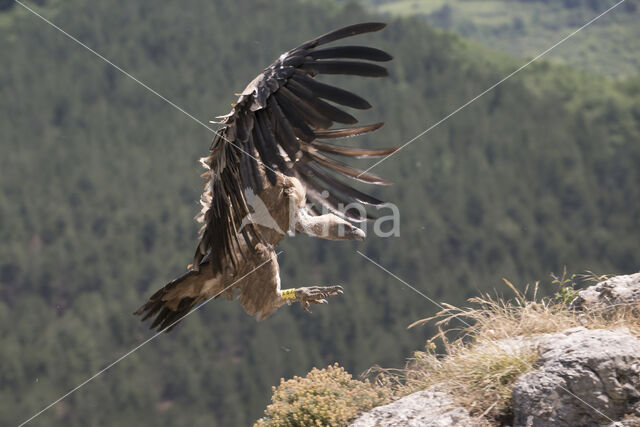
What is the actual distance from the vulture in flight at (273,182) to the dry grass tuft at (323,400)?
49.7 inches

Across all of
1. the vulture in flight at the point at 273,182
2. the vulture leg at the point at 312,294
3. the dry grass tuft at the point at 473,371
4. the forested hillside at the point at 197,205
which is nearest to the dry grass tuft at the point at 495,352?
the dry grass tuft at the point at 473,371

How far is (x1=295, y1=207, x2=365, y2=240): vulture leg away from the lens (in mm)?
4148

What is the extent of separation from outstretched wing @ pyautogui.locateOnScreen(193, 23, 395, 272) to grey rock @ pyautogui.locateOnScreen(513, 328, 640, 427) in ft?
5.22

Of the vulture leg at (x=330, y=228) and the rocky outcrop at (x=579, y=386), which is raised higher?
the vulture leg at (x=330, y=228)

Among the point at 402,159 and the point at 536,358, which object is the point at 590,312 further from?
the point at 402,159

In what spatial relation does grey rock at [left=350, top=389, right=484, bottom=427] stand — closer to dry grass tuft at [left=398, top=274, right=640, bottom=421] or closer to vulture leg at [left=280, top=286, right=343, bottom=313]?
dry grass tuft at [left=398, top=274, right=640, bottom=421]

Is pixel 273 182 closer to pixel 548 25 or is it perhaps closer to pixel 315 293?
pixel 315 293

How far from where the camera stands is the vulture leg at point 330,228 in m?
4.15

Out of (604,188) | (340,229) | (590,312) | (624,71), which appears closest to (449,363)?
(590,312)

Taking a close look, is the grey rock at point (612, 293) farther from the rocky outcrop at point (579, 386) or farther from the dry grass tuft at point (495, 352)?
the rocky outcrop at point (579, 386)

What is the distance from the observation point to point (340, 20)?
87.7 ft

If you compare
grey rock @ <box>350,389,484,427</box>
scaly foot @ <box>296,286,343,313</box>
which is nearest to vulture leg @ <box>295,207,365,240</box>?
scaly foot @ <box>296,286,343,313</box>

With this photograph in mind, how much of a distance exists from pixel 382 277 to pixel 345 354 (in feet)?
10.3

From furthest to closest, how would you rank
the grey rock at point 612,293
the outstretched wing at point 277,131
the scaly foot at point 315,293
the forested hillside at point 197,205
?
the forested hillside at point 197,205
the grey rock at point 612,293
the scaly foot at point 315,293
the outstretched wing at point 277,131
